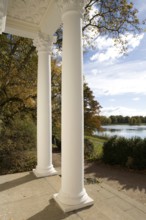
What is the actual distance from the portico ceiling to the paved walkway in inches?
350

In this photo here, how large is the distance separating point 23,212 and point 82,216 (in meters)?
2.34

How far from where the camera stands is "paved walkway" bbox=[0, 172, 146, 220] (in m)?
6.84

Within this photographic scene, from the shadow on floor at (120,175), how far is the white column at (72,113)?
770cm

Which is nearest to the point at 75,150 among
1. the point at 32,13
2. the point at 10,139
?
the point at 32,13

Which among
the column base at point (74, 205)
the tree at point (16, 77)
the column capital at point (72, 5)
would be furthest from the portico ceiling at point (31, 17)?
the column base at point (74, 205)

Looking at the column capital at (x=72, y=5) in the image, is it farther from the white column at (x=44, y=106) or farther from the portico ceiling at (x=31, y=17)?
the white column at (x=44, y=106)

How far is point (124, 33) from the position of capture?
18.1 m

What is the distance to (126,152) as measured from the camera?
20.0 m

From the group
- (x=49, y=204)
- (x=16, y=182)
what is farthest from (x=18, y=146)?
(x=49, y=204)

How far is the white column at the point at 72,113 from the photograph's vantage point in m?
7.33

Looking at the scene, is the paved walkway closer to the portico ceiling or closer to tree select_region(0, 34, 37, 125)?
the portico ceiling

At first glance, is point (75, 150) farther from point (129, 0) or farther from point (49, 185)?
point (129, 0)

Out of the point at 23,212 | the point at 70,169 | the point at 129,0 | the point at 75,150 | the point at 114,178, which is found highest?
the point at 129,0

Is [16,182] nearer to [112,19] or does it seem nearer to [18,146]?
[18,146]
